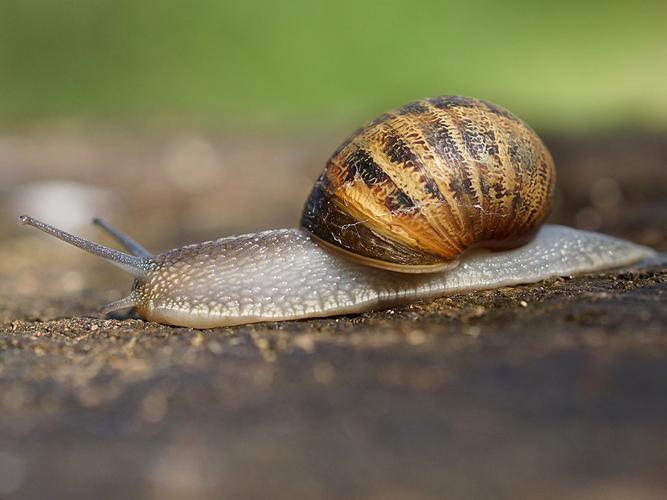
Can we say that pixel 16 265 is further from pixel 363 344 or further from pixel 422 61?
pixel 422 61

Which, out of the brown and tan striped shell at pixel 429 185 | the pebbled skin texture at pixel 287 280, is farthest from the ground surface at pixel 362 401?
the brown and tan striped shell at pixel 429 185

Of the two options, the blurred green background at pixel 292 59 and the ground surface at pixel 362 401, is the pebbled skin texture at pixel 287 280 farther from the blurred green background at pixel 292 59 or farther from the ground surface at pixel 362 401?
the blurred green background at pixel 292 59

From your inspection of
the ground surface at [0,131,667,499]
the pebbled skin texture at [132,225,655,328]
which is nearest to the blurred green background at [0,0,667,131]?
the pebbled skin texture at [132,225,655,328]

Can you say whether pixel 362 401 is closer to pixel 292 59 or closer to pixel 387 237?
pixel 387 237

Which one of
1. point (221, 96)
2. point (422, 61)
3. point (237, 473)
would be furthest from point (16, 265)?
point (422, 61)

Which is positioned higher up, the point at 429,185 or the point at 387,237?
the point at 429,185

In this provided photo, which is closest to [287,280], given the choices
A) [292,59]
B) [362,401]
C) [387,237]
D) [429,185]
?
[387,237]

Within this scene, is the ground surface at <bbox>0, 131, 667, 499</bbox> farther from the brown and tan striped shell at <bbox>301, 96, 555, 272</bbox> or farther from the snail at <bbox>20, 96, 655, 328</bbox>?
the brown and tan striped shell at <bbox>301, 96, 555, 272</bbox>
